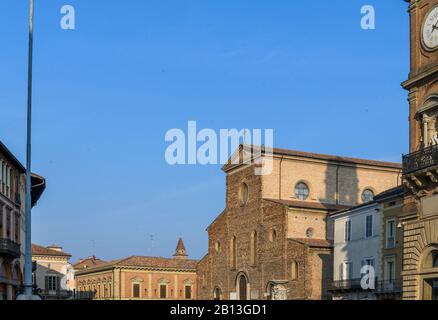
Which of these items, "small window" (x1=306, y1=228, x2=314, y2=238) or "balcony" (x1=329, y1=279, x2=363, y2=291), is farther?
"small window" (x1=306, y1=228, x2=314, y2=238)

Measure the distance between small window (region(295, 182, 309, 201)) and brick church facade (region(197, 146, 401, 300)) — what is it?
98 mm

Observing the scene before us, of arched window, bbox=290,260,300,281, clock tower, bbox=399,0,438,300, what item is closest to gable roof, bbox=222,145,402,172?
arched window, bbox=290,260,300,281

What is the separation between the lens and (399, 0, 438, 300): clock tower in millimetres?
25484

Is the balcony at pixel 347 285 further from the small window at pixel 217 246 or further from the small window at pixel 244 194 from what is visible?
the small window at pixel 217 246

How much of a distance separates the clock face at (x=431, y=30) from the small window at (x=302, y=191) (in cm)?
4258

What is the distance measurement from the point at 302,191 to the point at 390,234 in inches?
1019

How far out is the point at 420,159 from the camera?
25.7 metres

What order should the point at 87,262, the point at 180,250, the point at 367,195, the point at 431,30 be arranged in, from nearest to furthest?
the point at 431,30, the point at 367,195, the point at 87,262, the point at 180,250

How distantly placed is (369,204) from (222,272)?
29328 mm

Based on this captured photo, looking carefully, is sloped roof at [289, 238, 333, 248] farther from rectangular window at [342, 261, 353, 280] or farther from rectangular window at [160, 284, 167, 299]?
rectangular window at [160, 284, 167, 299]

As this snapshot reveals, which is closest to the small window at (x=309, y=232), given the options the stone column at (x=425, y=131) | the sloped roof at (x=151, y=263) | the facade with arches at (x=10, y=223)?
the facade with arches at (x=10, y=223)

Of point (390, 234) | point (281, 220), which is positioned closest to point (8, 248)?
point (390, 234)

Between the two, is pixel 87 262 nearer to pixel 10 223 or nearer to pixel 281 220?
pixel 281 220
